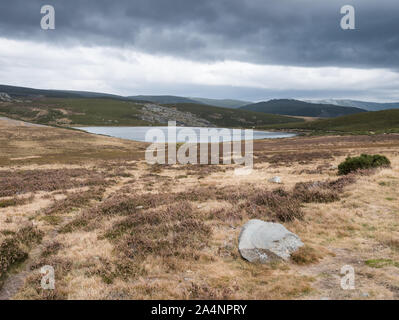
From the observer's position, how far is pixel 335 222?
1144 centimetres

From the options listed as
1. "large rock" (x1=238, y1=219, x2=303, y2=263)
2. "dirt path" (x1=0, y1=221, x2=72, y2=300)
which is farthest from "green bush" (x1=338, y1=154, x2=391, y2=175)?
"dirt path" (x1=0, y1=221, x2=72, y2=300)

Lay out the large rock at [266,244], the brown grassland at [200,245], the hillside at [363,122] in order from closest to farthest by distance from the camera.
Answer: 1. the brown grassland at [200,245]
2. the large rock at [266,244]
3. the hillside at [363,122]

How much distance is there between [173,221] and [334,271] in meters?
7.09

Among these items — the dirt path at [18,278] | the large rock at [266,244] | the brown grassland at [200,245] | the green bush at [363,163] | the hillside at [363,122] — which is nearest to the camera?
the brown grassland at [200,245]

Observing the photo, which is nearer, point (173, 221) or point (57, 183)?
point (173, 221)

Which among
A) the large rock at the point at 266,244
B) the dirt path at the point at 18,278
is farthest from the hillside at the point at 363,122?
the dirt path at the point at 18,278

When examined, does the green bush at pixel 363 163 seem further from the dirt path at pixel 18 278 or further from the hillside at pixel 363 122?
the hillside at pixel 363 122

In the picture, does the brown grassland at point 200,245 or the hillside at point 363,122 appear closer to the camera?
the brown grassland at point 200,245

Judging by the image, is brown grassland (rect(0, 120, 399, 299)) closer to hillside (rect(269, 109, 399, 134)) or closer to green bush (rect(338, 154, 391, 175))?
green bush (rect(338, 154, 391, 175))

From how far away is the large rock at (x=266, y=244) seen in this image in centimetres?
879

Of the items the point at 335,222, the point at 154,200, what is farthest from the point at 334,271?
the point at 154,200

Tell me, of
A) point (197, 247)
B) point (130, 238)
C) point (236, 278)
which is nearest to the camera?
point (236, 278)
